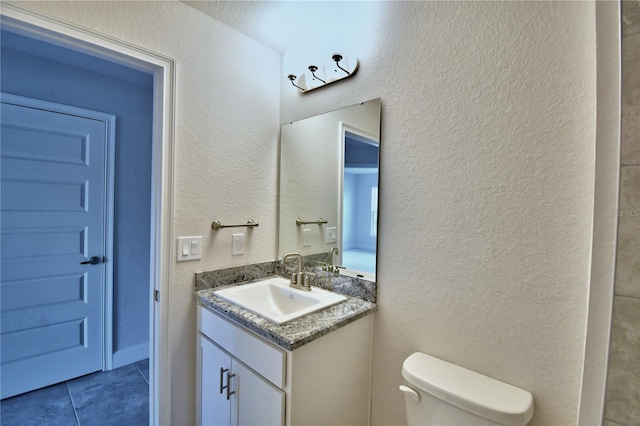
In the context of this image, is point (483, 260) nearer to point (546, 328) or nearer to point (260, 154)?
point (546, 328)

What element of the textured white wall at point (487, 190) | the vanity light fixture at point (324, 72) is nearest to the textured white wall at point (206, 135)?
the vanity light fixture at point (324, 72)

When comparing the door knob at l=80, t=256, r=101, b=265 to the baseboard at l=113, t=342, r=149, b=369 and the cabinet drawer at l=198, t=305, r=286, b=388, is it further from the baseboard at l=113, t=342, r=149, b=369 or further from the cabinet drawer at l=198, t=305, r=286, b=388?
the cabinet drawer at l=198, t=305, r=286, b=388

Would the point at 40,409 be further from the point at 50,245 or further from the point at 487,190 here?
the point at 487,190

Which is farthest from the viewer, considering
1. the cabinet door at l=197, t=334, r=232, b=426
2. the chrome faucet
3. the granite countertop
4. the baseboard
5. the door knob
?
the baseboard

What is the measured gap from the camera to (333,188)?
1618 millimetres

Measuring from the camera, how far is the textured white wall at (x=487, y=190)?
93 centimetres

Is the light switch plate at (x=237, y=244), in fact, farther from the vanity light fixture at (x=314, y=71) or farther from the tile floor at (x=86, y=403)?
the tile floor at (x=86, y=403)

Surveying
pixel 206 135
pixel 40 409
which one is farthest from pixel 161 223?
pixel 40 409

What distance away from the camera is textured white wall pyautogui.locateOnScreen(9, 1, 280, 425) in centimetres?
141

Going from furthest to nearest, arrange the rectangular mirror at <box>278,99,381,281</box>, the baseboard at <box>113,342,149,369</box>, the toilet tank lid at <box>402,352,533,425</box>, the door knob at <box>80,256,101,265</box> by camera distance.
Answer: the baseboard at <box>113,342,149,369</box>, the door knob at <box>80,256,101,265</box>, the rectangular mirror at <box>278,99,381,281</box>, the toilet tank lid at <box>402,352,533,425</box>

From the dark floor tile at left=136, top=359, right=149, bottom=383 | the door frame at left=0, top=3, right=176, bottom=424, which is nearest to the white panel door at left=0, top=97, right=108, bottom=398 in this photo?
the dark floor tile at left=136, top=359, right=149, bottom=383

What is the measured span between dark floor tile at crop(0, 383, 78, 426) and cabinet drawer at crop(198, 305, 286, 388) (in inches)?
46.9

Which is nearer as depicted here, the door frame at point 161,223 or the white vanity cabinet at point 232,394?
the white vanity cabinet at point 232,394

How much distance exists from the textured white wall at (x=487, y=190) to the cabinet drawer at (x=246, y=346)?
55cm
